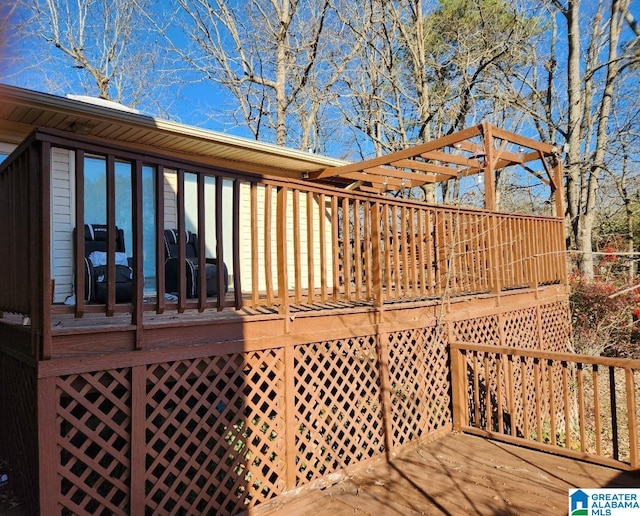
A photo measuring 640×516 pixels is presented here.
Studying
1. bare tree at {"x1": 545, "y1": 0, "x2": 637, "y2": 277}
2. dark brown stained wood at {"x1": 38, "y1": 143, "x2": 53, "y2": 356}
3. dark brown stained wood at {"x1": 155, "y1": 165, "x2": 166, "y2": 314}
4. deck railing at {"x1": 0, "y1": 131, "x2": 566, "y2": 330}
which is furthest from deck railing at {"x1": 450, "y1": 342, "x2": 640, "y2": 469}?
bare tree at {"x1": 545, "y1": 0, "x2": 637, "y2": 277}

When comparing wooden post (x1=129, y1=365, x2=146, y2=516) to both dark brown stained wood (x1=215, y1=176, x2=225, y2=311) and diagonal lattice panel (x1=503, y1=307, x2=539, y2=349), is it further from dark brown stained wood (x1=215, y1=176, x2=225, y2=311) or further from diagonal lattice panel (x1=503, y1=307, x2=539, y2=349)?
diagonal lattice panel (x1=503, y1=307, x2=539, y2=349)

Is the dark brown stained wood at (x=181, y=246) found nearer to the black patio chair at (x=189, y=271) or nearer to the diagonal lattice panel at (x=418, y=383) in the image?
the black patio chair at (x=189, y=271)

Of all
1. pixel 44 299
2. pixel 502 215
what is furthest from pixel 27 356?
pixel 502 215

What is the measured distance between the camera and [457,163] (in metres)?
7.10

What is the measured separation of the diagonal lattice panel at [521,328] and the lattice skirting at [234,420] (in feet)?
3.38

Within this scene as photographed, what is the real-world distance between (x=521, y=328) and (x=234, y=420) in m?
4.66

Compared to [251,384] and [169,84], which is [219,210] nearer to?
[251,384]

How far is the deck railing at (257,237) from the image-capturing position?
2.49 m

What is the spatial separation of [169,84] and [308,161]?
1000cm

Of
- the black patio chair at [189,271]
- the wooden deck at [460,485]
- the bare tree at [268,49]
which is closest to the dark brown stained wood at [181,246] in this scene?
the black patio chair at [189,271]

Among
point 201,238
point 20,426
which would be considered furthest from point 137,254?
point 20,426

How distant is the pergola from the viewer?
6.32 metres

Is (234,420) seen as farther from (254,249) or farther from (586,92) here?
(586,92)

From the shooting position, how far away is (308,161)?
24.2 feet
